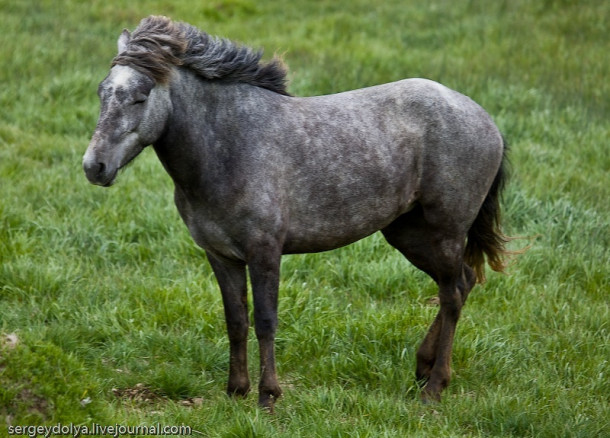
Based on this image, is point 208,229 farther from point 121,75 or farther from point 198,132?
point 121,75

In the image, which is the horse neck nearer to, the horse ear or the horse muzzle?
the horse ear

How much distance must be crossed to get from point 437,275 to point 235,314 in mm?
1302

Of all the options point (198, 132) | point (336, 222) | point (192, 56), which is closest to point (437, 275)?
point (336, 222)

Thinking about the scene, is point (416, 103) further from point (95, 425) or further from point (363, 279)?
point (95, 425)

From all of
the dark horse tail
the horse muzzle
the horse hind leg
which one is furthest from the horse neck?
the dark horse tail

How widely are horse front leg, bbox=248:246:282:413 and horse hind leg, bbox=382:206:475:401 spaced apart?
97 cm

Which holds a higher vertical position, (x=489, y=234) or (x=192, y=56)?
(x=192, y=56)

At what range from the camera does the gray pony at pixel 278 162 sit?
4.33 m

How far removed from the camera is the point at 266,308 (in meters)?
4.59

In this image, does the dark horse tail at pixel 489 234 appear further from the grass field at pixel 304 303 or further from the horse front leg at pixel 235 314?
the horse front leg at pixel 235 314

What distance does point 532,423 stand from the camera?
15.1ft

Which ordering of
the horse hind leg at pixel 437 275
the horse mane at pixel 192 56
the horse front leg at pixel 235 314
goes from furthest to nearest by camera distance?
the horse hind leg at pixel 437 275, the horse front leg at pixel 235 314, the horse mane at pixel 192 56

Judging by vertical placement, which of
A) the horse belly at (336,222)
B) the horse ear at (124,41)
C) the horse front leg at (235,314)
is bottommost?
the horse front leg at (235,314)

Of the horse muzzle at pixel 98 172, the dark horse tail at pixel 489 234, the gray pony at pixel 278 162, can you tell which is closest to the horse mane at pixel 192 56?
the gray pony at pixel 278 162
